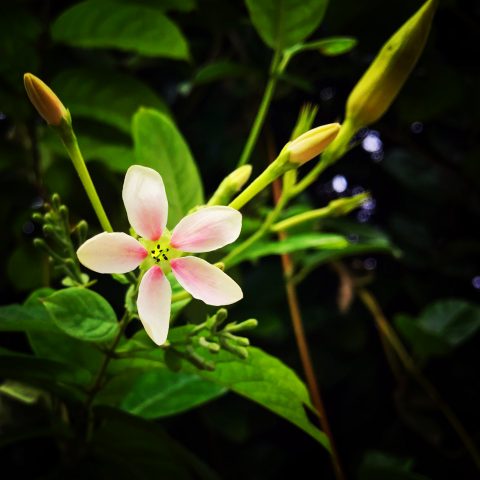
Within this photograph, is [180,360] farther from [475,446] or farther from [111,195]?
[475,446]

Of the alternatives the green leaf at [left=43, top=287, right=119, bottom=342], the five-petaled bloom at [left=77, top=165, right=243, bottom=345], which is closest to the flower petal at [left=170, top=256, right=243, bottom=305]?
the five-petaled bloom at [left=77, top=165, right=243, bottom=345]

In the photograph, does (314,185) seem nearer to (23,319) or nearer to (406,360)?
(406,360)

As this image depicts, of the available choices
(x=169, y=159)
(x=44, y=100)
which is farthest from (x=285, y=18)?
(x=44, y=100)

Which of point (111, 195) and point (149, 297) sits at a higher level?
point (149, 297)

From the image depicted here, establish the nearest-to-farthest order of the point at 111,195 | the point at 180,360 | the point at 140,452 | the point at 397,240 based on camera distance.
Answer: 1. the point at 180,360
2. the point at 140,452
3. the point at 111,195
4. the point at 397,240

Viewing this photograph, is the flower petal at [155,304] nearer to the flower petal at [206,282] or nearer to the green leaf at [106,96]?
the flower petal at [206,282]

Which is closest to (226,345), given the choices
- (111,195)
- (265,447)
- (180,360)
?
(180,360)
